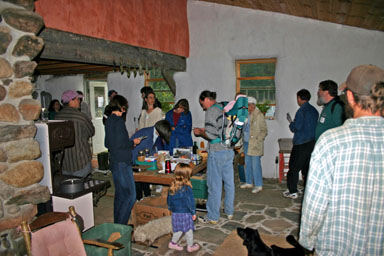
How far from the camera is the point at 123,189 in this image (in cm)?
402

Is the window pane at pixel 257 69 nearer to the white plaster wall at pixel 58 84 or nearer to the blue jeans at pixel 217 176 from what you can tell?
the blue jeans at pixel 217 176

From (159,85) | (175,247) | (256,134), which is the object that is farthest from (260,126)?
(159,85)

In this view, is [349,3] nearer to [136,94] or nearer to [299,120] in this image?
[299,120]

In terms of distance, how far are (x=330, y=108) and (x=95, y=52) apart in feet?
12.4

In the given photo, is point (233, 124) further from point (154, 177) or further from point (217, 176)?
point (154, 177)

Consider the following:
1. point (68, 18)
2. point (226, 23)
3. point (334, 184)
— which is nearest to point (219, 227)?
point (334, 184)

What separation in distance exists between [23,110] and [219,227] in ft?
10.4

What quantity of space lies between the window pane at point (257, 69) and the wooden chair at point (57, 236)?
5.56 m

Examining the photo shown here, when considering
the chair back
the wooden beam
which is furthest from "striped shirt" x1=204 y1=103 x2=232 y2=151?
the chair back

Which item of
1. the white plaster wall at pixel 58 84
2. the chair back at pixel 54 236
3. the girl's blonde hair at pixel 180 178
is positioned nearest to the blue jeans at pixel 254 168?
the girl's blonde hair at pixel 180 178

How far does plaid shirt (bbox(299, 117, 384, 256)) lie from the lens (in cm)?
159

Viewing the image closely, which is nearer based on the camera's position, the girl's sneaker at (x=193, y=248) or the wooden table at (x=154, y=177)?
the girl's sneaker at (x=193, y=248)

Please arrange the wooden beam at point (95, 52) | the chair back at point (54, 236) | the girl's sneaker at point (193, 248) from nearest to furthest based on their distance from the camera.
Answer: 1. the chair back at point (54, 236)
2. the girl's sneaker at point (193, 248)
3. the wooden beam at point (95, 52)

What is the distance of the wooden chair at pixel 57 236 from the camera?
240 centimetres
